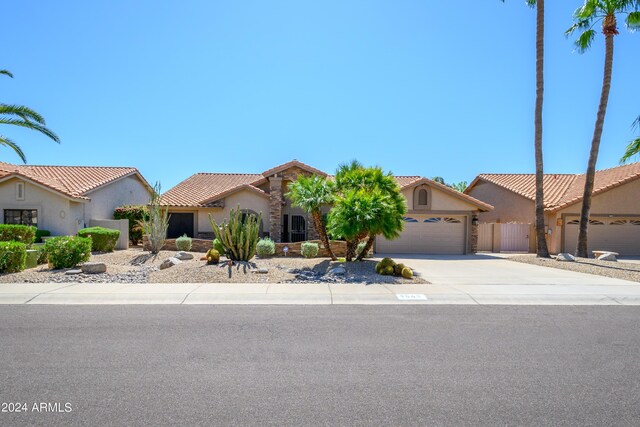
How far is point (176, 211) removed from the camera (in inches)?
916

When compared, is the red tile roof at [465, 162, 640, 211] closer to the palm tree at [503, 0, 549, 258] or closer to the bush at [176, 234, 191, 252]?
the palm tree at [503, 0, 549, 258]

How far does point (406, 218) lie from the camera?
22625 millimetres

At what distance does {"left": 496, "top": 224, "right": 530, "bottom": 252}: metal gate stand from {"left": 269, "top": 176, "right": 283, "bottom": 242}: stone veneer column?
14134 millimetres

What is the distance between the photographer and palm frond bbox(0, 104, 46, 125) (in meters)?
15.5

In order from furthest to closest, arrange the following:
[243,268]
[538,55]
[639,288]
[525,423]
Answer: [538,55] → [243,268] → [639,288] → [525,423]

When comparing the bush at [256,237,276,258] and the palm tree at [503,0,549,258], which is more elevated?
the palm tree at [503,0,549,258]

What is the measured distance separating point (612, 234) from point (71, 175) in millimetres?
34600

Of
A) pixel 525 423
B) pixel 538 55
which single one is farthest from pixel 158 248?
pixel 538 55

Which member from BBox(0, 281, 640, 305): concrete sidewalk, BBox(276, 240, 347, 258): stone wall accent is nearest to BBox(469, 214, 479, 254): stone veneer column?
BBox(276, 240, 347, 258): stone wall accent

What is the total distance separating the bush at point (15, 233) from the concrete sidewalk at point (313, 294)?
7.09m

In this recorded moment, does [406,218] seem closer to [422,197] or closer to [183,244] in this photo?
[422,197]

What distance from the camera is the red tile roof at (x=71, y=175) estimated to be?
21.5m

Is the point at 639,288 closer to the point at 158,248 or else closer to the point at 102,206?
the point at 158,248

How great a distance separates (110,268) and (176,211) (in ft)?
35.5
